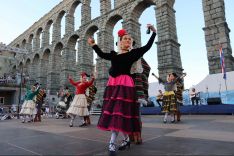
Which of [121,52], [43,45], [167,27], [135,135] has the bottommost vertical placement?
[135,135]

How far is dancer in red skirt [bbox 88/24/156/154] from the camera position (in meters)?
2.57

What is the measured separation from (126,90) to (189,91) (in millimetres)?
11332

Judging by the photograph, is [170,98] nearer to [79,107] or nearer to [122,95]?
[79,107]

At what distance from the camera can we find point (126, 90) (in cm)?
275

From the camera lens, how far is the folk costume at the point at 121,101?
8.43ft

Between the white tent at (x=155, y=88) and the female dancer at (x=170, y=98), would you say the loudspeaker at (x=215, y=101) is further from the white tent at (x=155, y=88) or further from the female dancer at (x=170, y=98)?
the female dancer at (x=170, y=98)

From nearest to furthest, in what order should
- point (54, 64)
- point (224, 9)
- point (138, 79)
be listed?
point (138, 79) < point (224, 9) < point (54, 64)

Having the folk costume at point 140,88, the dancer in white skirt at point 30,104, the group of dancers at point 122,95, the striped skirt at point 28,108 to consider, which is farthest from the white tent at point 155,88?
the group of dancers at point 122,95

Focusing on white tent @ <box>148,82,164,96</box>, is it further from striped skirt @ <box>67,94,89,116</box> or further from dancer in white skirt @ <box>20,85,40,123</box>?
striped skirt @ <box>67,94,89,116</box>

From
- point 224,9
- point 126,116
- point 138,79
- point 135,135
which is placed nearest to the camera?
point 126,116

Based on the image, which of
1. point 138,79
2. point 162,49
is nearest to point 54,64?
point 162,49

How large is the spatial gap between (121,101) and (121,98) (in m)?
0.04

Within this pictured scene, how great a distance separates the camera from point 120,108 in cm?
262

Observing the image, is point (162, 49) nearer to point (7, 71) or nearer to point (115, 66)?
point (115, 66)
